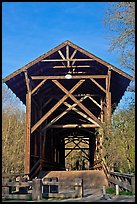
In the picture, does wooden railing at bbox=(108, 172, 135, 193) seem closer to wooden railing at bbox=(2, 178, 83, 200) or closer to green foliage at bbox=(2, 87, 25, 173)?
wooden railing at bbox=(2, 178, 83, 200)

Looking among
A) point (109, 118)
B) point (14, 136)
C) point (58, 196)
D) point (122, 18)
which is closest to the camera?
point (58, 196)

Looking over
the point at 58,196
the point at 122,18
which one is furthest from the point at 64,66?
the point at 58,196

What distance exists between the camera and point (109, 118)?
1416 centimetres

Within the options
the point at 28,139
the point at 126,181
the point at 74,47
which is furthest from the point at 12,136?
the point at 126,181

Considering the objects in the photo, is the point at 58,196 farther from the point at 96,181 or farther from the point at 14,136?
the point at 14,136

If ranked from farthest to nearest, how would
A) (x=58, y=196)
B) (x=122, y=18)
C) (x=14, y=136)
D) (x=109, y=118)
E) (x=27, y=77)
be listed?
(x=14, y=136), (x=27, y=77), (x=109, y=118), (x=122, y=18), (x=58, y=196)

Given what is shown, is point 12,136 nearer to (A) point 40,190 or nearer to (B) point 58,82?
(B) point 58,82

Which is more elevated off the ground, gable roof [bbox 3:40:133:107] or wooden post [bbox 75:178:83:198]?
gable roof [bbox 3:40:133:107]

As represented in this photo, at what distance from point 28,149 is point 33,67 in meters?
4.11

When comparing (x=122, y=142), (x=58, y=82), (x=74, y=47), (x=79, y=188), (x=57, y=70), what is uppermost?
(x=74, y=47)

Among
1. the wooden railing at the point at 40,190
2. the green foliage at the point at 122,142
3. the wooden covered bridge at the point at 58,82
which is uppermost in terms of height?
the wooden covered bridge at the point at 58,82

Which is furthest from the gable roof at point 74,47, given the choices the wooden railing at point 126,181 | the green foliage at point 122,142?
the wooden railing at point 126,181

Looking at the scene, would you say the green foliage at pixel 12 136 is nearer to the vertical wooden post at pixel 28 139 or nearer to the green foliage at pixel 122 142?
the vertical wooden post at pixel 28 139

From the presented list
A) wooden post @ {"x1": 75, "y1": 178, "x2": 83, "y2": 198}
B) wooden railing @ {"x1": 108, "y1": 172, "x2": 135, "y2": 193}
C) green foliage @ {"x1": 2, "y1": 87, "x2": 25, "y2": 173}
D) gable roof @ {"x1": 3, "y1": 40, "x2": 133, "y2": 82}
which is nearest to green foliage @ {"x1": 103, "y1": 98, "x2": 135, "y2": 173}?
wooden railing @ {"x1": 108, "y1": 172, "x2": 135, "y2": 193}
